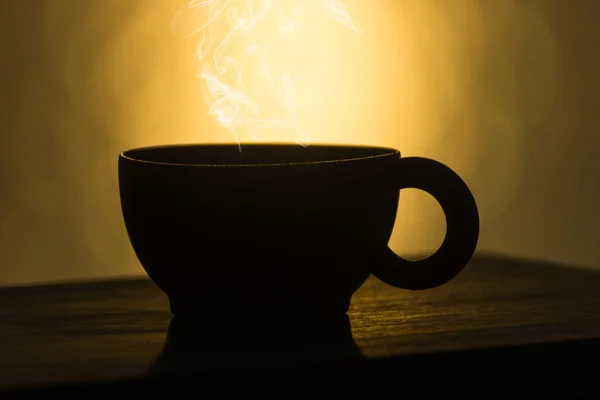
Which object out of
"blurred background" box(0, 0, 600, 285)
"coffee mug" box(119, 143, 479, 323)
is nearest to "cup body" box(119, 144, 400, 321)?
"coffee mug" box(119, 143, 479, 323)

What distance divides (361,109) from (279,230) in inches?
24.6

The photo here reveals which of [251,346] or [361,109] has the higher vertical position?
[361,109]

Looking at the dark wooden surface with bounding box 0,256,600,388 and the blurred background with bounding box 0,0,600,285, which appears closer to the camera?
the dark wooden surface with bounding box 0,256,600,388

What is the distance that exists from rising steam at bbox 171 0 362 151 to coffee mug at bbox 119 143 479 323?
0.52 metres

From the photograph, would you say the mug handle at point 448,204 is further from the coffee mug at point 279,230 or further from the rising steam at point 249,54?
the rising steam at point 249,54

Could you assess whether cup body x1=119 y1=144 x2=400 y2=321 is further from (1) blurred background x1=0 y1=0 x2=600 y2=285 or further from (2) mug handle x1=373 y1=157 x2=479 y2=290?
(1) blurred background x1=0 y1=0 x2=600 y2=285

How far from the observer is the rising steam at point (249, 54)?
3.83 ft

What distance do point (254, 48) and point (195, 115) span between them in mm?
119

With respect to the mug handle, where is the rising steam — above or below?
above

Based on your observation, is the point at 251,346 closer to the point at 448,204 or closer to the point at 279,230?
the point at 279,230

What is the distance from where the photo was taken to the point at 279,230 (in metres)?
0.62

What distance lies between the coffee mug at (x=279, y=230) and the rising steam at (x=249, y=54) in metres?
0.52

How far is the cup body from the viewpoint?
62 cm

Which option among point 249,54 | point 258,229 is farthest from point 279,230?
point 249,54
